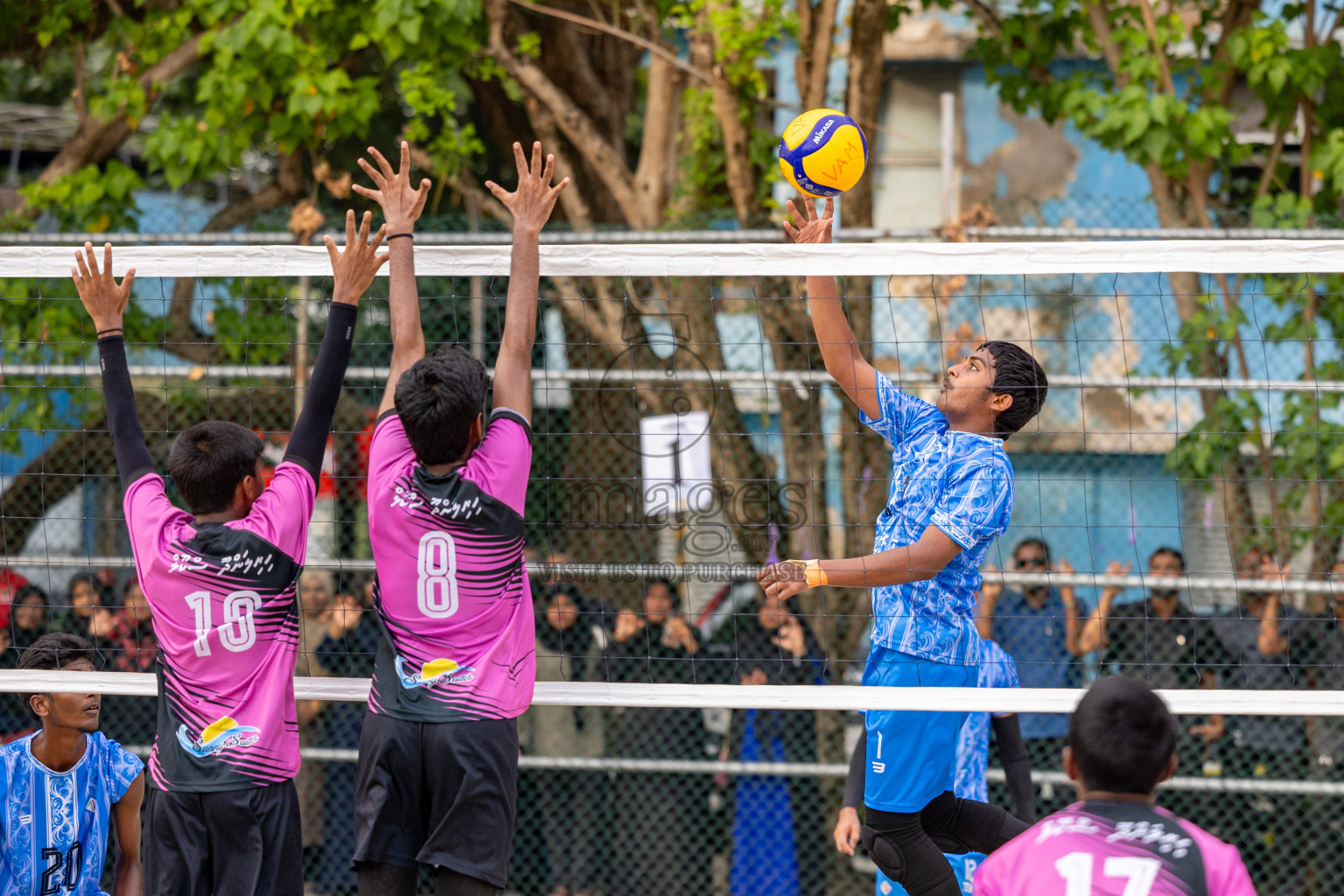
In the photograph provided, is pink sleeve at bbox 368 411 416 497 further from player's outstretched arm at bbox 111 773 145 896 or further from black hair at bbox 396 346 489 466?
player's outstretched arm at bbox 111 773 145 896

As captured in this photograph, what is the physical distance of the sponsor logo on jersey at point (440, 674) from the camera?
3.11m

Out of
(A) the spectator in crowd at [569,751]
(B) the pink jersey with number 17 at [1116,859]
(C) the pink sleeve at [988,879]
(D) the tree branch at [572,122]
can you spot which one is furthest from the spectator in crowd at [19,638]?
(B) the pink jersey with number 17 at [1116,859]

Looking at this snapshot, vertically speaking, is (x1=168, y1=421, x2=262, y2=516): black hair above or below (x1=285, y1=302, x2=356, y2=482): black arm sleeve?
below

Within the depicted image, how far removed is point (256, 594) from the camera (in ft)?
10.5

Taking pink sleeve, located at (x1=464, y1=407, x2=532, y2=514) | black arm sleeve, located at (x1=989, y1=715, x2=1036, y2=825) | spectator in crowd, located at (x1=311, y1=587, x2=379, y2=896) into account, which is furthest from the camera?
spectator in crowd, located at (x1=311, y1=587, x2=379, y2=896)

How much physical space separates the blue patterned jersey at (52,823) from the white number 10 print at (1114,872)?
9.26 ft

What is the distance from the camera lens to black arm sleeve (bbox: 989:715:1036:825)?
4.52 metres

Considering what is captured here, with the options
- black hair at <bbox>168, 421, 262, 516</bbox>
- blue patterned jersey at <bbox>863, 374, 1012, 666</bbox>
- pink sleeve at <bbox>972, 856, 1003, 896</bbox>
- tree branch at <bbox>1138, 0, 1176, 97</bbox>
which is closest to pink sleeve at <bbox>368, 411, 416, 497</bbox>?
black hair at <bbox>168, 421, 262, 516</bbox>

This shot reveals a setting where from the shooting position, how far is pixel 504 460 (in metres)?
3.16

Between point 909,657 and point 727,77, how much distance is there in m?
4.01

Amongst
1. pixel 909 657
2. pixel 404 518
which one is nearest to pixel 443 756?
pixel 404 518

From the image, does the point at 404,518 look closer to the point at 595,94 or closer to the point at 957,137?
the point at 595,94

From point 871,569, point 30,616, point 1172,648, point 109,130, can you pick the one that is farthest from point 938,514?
point 109,130

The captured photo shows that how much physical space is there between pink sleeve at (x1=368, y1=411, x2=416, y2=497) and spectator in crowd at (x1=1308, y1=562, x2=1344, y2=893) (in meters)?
4.91
